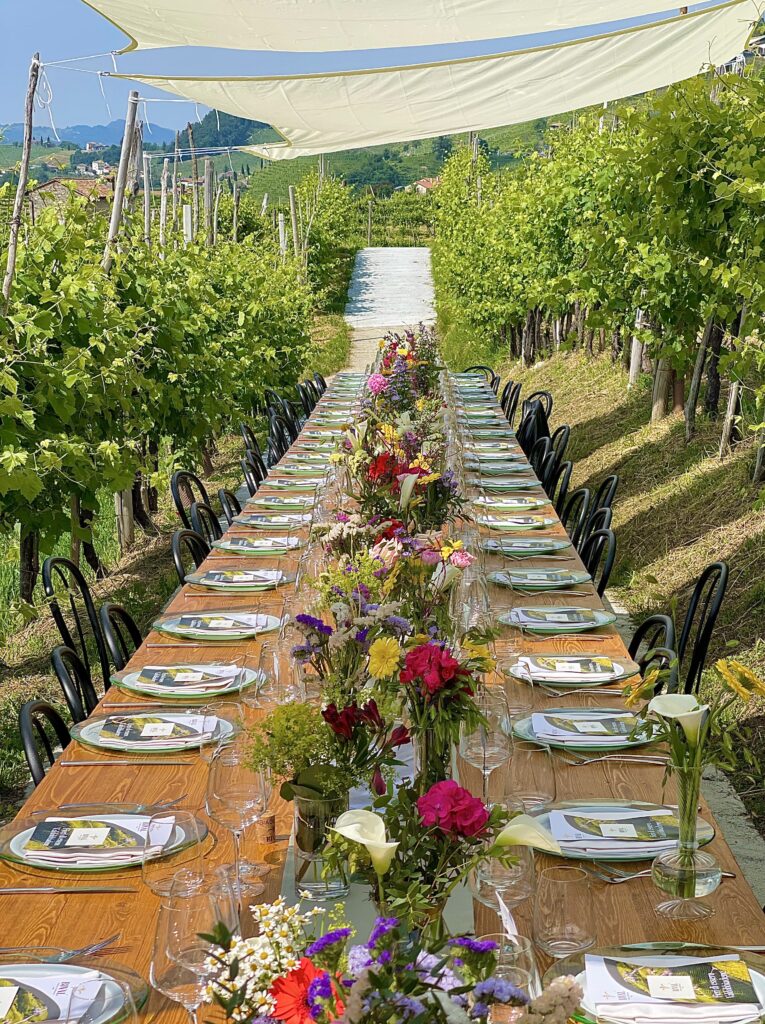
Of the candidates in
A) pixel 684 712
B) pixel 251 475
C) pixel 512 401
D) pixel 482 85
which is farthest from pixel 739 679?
pixel 512 401

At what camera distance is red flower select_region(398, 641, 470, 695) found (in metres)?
1.80

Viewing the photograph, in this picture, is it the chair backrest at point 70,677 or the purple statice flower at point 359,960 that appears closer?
the purple statice flower at point 359,960

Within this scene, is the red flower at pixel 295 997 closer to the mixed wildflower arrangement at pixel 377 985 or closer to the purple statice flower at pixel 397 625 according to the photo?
the mixed wildflower arrangement at pixel 377 985

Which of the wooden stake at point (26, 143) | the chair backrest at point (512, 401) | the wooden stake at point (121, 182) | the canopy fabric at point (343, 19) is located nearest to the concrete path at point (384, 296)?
the chair backrest at point (512, 401)

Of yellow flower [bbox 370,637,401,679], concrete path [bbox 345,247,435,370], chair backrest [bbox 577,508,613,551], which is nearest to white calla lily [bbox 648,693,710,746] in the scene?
yellow flower [bbox 370,637,401,679]

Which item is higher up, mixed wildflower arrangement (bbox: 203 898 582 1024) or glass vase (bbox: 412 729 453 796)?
mixed wildflower arrangement (bbox: 203 898 582 1024)

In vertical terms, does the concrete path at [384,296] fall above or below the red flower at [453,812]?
below

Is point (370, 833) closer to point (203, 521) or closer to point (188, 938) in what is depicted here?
point (188, 938)

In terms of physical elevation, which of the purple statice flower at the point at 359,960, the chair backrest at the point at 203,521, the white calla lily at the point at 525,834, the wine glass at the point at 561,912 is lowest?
the chair backrest at the point at 203,521

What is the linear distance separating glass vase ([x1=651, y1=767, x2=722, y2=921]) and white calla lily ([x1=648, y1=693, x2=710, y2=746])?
0.27 ft

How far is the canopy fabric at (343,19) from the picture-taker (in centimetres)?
435

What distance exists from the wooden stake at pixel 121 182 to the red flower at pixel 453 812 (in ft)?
16.2

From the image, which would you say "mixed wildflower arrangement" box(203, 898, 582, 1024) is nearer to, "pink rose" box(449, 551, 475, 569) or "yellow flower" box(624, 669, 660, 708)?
"yellow flower" box(624, 669, 660, 708)

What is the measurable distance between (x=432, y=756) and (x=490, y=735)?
105 millimetres
